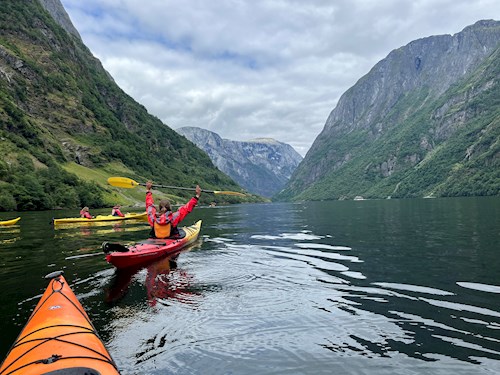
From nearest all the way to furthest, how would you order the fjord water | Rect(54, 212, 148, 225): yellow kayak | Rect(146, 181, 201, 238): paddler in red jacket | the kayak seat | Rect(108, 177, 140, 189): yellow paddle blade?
the kayak seat
the fjord water
Rect(146, 181, 201, 238): paddler in red jacket
Rect(108, 177, 140, 189): yellow paddle blade
Rect(54, 212, 148, 225): yellow kayak

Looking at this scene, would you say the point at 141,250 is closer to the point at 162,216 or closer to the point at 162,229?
the point at 162,216

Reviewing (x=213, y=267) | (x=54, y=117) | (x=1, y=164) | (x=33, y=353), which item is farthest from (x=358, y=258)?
(x=54, y=117)

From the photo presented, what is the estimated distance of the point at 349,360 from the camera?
7664 millimetres

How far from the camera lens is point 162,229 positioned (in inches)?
831

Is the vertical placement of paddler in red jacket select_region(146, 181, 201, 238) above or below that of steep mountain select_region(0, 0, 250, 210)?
below

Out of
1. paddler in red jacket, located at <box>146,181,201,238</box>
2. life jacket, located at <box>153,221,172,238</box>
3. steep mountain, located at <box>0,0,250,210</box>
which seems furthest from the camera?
steep mountain, located at <box>0,0,250,210</box>

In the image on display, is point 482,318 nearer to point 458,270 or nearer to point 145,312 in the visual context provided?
point 458,270

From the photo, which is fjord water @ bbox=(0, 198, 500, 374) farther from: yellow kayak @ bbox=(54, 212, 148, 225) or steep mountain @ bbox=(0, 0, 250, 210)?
steep mountain @ bbox=(0, 0, 250, 210)

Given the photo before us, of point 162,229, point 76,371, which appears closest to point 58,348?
point 76,371

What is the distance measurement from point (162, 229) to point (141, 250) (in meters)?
3.47

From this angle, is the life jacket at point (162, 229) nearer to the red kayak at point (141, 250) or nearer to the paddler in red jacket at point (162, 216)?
the paddler in red jacket at point (162, 216)

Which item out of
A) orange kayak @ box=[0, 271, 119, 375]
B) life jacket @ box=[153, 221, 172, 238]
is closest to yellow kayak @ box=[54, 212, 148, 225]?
life jacket @ box=[153, 221, 172, 238]

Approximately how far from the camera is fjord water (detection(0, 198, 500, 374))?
774cm

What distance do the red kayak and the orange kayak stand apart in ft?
24.6
